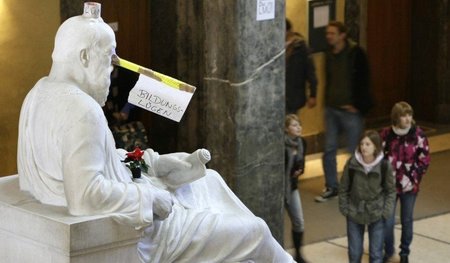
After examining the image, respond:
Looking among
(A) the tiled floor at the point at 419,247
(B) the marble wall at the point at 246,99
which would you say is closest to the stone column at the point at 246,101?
(B) the marble wall at the point at 246,99

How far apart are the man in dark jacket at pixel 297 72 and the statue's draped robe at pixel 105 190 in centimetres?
504

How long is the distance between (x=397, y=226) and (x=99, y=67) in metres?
5.86

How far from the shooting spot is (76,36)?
781cm

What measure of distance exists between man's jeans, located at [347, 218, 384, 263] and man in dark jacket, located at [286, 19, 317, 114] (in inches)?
94.2

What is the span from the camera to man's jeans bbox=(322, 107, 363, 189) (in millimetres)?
13844

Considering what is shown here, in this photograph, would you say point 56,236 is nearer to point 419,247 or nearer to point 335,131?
point 419,247

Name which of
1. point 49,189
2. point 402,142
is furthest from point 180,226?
point 402,142

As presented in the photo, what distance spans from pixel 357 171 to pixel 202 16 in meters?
2.14

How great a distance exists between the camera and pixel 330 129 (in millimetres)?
13977

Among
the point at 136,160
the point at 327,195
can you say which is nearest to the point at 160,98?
the point at 136,160

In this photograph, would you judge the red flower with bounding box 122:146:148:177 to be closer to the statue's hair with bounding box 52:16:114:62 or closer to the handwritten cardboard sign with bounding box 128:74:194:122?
the handwritten cardboard sign with bounding box 128:74:194:122

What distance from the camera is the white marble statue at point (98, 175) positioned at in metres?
7.59

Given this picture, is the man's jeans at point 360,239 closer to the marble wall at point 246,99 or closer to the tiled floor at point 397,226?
the tiled floor at point 397,226

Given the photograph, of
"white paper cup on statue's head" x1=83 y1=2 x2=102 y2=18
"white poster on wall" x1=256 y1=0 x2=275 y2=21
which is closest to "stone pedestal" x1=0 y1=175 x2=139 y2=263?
"white paper cup on statue's head" x1=83 y1=2 x2=102 y2=18
